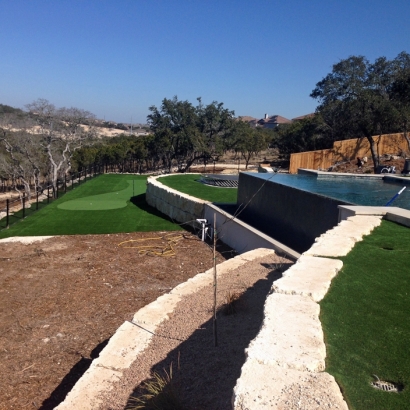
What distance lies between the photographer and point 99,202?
18875 millimetres

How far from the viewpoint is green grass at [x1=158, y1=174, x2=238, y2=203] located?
1521cm

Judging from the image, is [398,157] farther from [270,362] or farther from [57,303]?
[270,362]

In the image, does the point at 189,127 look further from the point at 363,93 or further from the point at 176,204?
the point at 176,204

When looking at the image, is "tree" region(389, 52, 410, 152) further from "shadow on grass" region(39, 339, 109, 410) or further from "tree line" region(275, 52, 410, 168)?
"shadow on grass" region(39, 339, 109, 410)

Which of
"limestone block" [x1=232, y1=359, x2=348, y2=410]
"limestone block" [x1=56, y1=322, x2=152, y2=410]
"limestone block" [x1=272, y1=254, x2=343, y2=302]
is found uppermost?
"limestone block" [x1=272, y1=254, x2=343, y2=302]

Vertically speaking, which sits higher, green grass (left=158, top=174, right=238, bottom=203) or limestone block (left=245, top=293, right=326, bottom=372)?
limestone block (left=245, top=293, right=326, bottom=372)

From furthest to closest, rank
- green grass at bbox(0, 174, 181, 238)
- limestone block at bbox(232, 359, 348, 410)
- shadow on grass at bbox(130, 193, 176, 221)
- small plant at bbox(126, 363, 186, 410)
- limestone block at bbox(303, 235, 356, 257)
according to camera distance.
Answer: shadow on grass at bbox(130, 193, 176, 221) → green grass at bbox(0, 174, 181, 238) → limestone block at bbox(303, 235, 356, 257) → small plant at bbox(126, 363, 186, 410) → limestone block at bbox(232, 359, 348, 410)

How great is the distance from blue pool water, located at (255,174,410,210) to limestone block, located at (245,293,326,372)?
5658mm

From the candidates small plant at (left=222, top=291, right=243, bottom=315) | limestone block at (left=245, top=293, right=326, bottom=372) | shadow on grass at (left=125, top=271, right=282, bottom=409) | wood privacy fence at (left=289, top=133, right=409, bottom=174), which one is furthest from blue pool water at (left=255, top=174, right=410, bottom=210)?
wood privacy fence at (left=289, top=133, right=409, bottom=174)

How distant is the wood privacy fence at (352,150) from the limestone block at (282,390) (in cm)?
2805

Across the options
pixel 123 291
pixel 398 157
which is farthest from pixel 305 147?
pixel 123 291

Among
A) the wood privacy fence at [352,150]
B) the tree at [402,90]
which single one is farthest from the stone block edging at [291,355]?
the wood privacy fence at [352,150]

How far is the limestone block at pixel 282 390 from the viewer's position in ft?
7.32

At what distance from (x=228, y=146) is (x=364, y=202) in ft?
92.6
